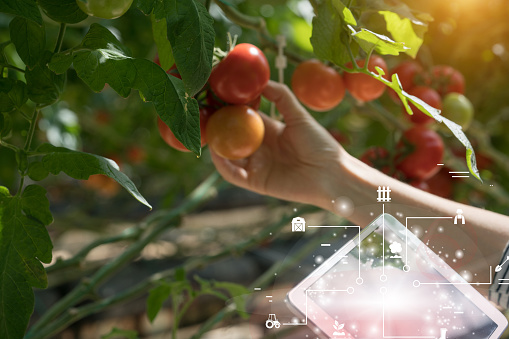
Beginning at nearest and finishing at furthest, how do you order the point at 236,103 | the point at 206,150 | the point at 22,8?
1. the point at 22,8
2. the point at 236,103
3. the point at 206,150

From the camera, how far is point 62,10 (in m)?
0.30

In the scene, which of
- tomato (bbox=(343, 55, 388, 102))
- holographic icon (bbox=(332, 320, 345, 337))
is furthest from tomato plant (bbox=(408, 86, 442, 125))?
holographic icon (bbox=(332, 320, 345, 337))

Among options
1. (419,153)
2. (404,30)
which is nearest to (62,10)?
(404,30)

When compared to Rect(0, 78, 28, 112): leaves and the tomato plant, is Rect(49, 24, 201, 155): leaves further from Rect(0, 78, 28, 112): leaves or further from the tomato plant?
the tomato plant

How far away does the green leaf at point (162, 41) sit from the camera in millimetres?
335

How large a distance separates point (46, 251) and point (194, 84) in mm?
149

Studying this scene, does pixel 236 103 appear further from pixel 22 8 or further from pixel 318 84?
pixel 22 8

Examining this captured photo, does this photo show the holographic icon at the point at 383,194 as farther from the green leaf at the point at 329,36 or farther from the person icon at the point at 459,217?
the green leaf at the point at 329,36

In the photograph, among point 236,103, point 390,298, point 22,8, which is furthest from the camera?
point 236,103

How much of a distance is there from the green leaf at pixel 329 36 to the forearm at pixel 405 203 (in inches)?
6.7

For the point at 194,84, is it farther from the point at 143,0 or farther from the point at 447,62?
the point at 447,62

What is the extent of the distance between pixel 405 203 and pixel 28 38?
1.24 ft

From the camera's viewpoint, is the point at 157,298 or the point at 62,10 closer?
the point at 62,10

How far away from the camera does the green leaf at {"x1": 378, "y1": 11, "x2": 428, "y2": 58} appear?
0.42 m
